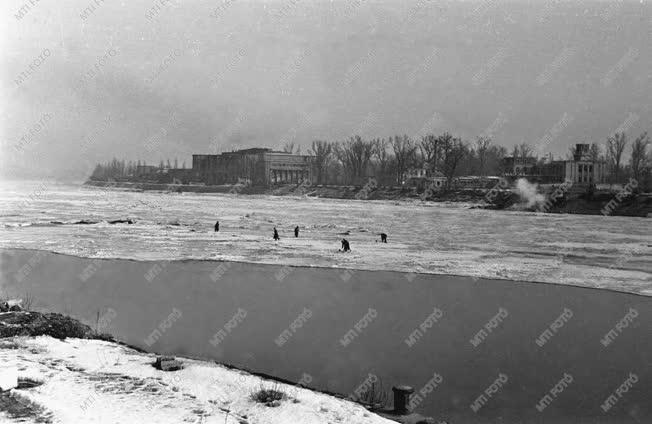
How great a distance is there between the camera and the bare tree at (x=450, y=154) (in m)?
91.4

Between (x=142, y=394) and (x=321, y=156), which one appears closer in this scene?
(x=142, y=394)

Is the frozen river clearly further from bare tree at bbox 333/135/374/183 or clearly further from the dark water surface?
bare tree at bbox 333/135/374/183

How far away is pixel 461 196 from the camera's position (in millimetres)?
79625

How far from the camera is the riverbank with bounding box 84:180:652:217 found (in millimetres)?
57781

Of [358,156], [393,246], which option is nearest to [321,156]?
[358,156]

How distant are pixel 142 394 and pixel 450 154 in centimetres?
9119

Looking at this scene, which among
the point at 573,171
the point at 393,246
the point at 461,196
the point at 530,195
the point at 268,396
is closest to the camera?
the point at 268,396

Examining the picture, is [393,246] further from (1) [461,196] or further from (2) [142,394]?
(1) [461,196]

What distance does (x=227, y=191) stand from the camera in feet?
404

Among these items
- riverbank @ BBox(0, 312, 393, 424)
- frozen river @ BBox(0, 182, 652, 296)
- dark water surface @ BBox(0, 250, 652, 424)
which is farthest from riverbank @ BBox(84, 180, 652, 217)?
riverbank @ BBox(0, 312, 393, 424)

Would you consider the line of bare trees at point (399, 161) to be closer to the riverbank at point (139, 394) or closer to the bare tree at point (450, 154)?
the bare tree at point (450, 154)

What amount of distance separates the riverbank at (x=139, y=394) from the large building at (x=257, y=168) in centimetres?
11567

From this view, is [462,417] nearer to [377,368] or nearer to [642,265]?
[377,368]

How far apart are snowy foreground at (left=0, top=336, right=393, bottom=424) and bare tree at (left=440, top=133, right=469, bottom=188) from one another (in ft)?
272
